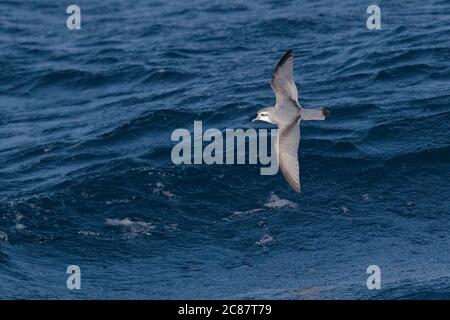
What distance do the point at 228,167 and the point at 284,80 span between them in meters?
8.53

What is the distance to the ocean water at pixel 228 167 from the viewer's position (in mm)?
26328

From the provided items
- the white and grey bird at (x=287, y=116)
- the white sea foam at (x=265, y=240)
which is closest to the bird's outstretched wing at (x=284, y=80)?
the white and grey bird at (x=287, y=116)

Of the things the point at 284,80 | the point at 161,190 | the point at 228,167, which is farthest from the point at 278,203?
the point at 284,80

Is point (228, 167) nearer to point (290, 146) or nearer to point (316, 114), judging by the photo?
point (290, 146)

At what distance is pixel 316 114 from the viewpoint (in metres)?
22.5

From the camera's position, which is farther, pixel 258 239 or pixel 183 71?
pixel 183 71

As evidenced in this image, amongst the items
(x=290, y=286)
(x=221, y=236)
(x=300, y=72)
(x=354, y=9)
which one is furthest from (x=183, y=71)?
(x=290, y=286)

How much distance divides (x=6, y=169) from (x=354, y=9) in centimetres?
1761

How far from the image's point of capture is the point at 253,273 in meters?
26.1

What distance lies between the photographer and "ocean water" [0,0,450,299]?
26328 millimetres

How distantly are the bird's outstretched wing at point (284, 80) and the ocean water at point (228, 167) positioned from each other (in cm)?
458

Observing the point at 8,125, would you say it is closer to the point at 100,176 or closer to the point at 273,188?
the point at 100,176

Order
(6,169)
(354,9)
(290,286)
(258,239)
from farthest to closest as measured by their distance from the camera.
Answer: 1. (354,9)
2. (6,169)
3. (258,239)
4. (290,286)
